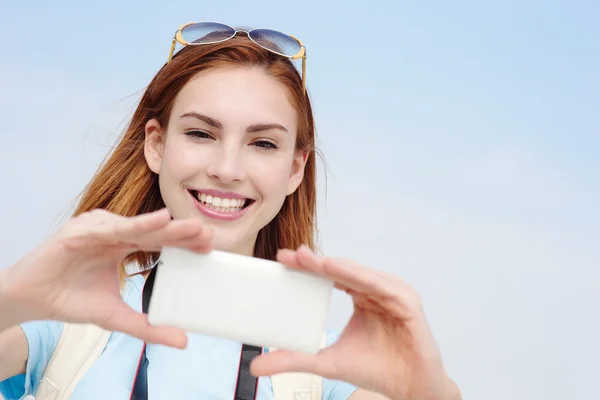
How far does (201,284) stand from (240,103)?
4.74 ft

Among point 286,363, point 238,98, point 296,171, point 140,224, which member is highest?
point 238,98

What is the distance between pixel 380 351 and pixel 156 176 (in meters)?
2.06

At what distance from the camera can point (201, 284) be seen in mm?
2406

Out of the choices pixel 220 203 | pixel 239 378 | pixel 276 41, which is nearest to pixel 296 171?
pixel 220 203

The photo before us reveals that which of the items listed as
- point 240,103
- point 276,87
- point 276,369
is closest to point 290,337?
point 276,369

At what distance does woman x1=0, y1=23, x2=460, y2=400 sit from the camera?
2381mm

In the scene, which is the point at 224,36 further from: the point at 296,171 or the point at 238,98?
the point at 296,171

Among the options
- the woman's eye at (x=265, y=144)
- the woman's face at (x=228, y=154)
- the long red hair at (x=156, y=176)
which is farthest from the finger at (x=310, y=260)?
the long red hair at (x=156, y=176)

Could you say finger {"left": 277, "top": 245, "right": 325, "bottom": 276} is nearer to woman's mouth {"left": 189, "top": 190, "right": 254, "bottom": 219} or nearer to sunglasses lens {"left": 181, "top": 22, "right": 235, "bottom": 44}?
woman's mouth {"left": 189, "top": 190, "right": 254, "bottom": 219}

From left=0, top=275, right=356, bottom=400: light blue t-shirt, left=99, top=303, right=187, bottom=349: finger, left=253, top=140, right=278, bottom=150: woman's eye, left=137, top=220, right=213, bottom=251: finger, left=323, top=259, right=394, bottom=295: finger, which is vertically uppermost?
left=253, top=140, right=278, bottom=150: woman's eye

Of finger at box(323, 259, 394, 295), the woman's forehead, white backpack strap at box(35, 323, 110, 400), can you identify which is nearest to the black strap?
white backpack strap at box(35, 323, 110, 400)

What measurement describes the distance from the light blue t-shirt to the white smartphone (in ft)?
3.49

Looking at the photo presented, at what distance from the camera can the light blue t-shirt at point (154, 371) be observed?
3.25 meters

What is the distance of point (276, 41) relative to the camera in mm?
4156
